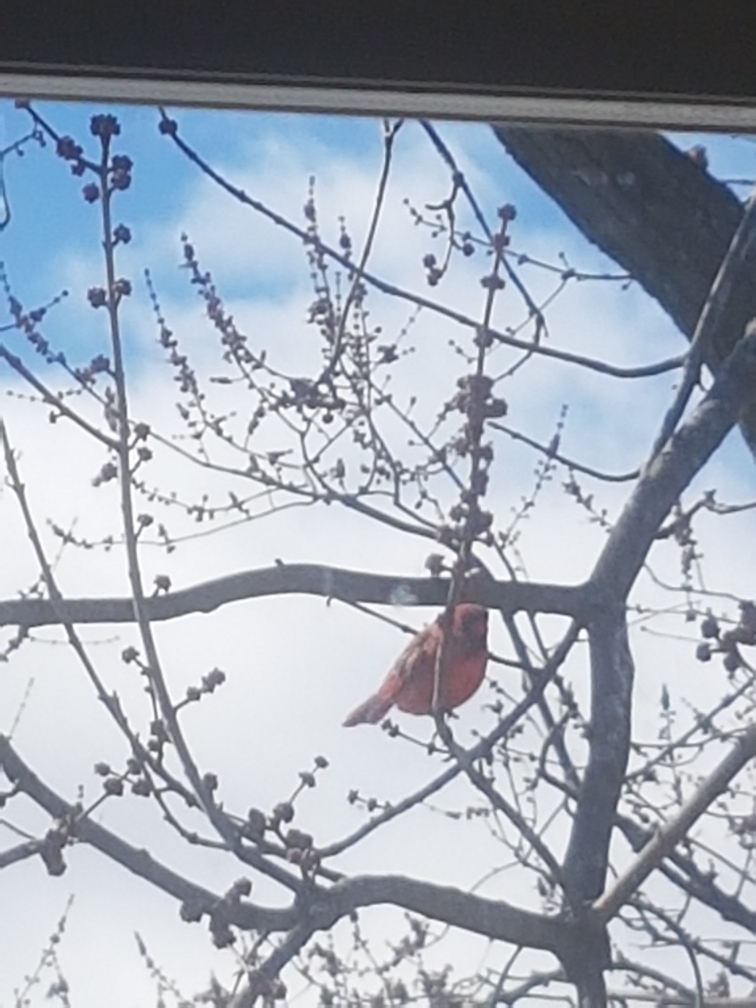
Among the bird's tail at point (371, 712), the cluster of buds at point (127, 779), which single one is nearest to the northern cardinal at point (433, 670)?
the bird's tail at point (371, 712)

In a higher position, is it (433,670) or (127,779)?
(433,670)

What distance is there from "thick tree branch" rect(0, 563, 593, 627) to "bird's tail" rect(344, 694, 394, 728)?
0.06 metres

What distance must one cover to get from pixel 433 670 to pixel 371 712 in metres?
0.05

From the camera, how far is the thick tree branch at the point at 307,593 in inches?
36.4

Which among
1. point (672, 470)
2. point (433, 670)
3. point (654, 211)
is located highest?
point (654, 211)

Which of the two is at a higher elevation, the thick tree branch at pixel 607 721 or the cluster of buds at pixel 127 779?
the thick tree branch at pixel 607 721

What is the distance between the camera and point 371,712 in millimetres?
939

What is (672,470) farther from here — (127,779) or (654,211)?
(127,779)

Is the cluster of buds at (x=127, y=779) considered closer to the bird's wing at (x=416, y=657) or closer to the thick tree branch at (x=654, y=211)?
the bird's wing at (x=416, y=657)

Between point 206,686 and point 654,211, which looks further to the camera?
point 654,211

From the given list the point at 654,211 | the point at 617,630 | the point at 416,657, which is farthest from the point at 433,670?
the point at 654,211

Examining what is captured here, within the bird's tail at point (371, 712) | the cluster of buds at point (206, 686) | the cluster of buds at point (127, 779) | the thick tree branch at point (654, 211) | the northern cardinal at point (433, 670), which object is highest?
the thick tree branch at point (654, 211)

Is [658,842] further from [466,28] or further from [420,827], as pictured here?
[466,28]

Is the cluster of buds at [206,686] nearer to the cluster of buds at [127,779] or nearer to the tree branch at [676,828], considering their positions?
the cluster of buds at [127,779]
